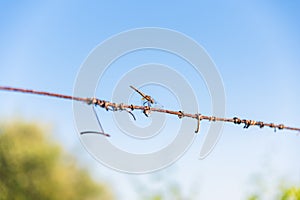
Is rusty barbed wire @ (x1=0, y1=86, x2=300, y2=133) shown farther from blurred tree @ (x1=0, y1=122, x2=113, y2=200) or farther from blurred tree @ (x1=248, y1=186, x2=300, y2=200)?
blurred tree @ (x1=0, y1=122, x2=113, y2=200)

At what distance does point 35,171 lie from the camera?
1248 cm

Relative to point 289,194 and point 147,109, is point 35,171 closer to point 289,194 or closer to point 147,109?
point 289,194

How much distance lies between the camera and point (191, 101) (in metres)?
2.55

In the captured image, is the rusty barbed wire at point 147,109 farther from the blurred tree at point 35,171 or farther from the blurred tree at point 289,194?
the blurred tree at point 35,171

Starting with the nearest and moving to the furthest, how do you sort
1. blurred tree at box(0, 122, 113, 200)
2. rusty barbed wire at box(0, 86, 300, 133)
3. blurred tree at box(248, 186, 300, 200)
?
rusty barbed wire at box(0, 86, 300, 133) < blurred tree at box(248, 186, 300, 200) < blurred tree at box(0, 122, 113, 200)

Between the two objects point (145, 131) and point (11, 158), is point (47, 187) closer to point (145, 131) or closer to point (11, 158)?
point (11, 158)

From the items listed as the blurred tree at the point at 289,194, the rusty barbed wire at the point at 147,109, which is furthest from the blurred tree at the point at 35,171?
the rusty barbed wire at the point at 147,109

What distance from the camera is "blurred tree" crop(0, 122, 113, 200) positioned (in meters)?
11.3

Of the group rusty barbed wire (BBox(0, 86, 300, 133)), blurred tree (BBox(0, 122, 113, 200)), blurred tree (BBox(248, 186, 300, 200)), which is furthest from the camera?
blurred tree (BBox(0, 122, 113, 200))

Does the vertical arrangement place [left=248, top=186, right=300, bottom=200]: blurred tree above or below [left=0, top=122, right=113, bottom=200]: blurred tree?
below

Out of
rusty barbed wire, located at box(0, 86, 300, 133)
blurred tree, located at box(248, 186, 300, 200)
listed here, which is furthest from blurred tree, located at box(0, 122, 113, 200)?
rusty barbed wire, located at box(0, 86, 300, 133)

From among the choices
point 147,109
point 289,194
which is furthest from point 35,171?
→ point 147,109

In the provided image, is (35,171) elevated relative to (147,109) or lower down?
elevated

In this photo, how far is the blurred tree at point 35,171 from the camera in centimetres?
1126
